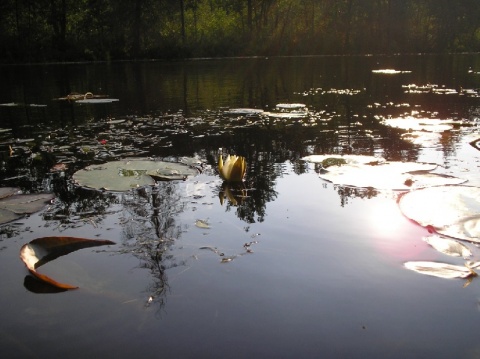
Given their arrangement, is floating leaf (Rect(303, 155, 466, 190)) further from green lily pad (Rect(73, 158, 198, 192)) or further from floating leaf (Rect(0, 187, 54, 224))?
floating leaf (Rect(0, 187, 54, 224))

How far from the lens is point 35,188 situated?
279cm

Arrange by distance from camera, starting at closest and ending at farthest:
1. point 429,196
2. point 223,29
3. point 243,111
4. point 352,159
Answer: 1. point 429,196
2. point 352,159
3. point 243,111
4. point 223,29

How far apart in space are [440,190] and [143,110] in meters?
4.65

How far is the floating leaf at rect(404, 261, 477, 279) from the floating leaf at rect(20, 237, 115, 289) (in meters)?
1.26

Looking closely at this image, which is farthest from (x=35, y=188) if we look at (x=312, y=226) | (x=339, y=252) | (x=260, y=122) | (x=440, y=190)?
(x=260, y=122)

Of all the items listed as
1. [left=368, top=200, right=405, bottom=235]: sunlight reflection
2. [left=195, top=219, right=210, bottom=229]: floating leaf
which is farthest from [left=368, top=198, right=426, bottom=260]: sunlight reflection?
[left=195, top=219, right=210, bottom=229]: floating leaf

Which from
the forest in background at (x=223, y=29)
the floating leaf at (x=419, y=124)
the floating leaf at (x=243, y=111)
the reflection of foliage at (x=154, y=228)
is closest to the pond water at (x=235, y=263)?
the reflection of foliage at (x=154, y=228)

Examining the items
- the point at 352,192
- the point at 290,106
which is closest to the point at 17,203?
the point at 352,192

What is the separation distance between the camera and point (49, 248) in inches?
74.8

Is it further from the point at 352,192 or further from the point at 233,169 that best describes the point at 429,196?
the point at 233,169

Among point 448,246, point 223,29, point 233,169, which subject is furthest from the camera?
point 223,29

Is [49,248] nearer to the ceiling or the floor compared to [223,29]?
nearer to the floor

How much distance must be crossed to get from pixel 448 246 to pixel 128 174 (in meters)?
1.87

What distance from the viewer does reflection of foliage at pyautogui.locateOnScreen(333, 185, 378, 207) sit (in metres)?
2.53
